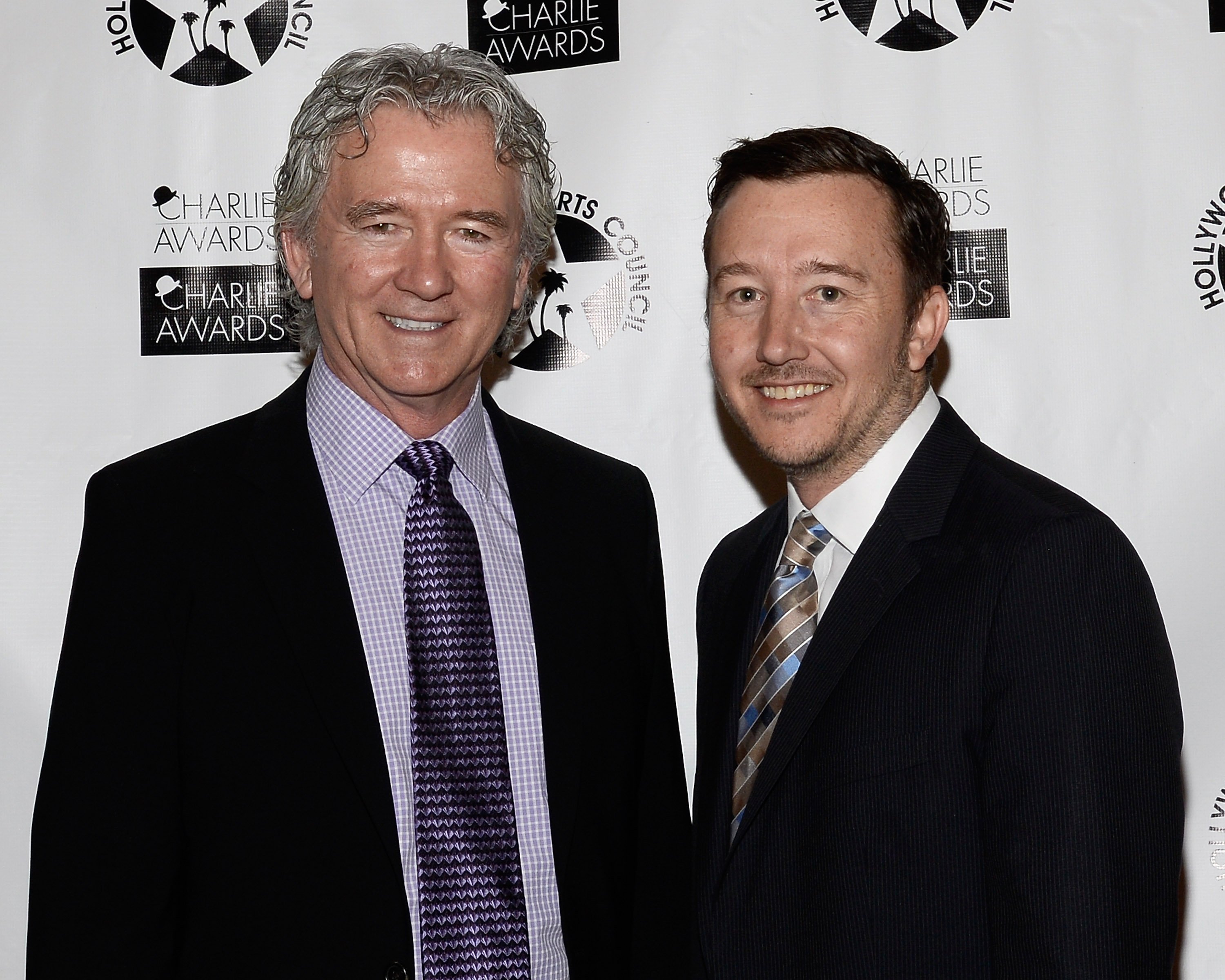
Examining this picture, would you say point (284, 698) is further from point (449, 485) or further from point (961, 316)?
point (961, 316)

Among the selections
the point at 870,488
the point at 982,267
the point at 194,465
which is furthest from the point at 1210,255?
the point at 194,465

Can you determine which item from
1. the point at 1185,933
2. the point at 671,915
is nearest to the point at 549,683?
the point at 671,915

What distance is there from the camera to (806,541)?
1.86 meters

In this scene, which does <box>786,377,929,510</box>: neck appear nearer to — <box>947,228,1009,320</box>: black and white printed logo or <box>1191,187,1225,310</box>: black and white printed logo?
<box>947,228,1009,320</box>: black and white printed logo

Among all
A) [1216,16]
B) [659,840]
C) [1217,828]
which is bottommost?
[1217,828]

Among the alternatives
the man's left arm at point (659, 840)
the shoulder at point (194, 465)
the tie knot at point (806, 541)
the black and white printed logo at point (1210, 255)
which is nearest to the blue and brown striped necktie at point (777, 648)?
the tie knot at point (806, 541)

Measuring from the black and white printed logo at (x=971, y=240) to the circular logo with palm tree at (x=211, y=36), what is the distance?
1427 millimetres

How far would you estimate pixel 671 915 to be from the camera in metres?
1.93

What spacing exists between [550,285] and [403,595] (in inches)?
42.6

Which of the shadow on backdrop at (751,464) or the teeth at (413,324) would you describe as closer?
the teeth at (413,324)

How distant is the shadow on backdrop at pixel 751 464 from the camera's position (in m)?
2.57

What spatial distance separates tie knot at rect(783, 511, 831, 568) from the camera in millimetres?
1839

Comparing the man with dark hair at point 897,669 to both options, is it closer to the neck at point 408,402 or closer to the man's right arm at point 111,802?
the neck at point 408,402

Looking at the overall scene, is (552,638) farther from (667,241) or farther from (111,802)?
(667,241)
